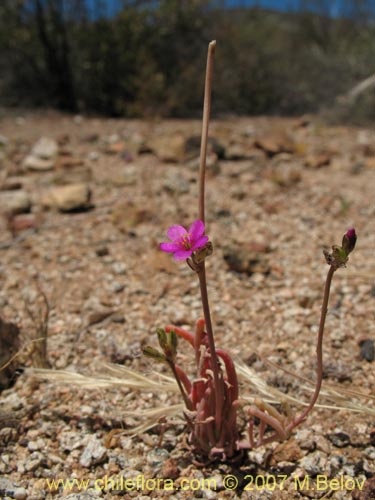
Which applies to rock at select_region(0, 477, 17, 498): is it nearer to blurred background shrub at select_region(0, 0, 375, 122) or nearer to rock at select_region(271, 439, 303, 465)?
rock at select_region(271, 439, 303, 465)

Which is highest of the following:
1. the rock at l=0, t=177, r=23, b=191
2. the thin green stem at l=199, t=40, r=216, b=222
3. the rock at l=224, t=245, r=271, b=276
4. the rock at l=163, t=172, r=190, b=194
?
the thin green stem at l=199, t=40, r=216, b=222

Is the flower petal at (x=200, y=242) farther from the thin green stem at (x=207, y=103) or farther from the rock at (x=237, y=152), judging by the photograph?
the rock at (x=237, y=152)

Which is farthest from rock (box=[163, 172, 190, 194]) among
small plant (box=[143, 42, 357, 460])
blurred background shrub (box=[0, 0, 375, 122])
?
blurred background shrub (box=[0, 0, 375, 122])

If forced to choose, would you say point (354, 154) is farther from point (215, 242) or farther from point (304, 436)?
point (304, 436)

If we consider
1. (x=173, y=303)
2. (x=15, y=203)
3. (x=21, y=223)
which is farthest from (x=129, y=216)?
(x=173, y=303)

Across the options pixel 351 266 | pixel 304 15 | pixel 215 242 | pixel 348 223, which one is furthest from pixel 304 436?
pixel 304 15

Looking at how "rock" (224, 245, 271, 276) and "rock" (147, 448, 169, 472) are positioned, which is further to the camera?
"rock" (224, 245, 271, 276)

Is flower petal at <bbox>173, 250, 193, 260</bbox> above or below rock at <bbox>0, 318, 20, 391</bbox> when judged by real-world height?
above
